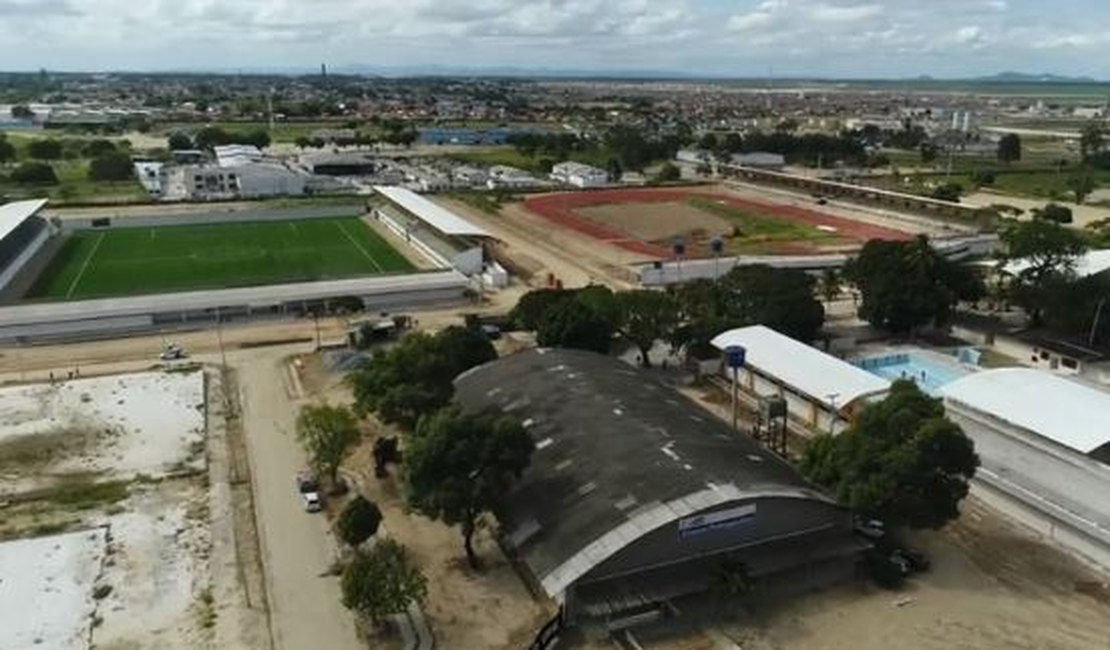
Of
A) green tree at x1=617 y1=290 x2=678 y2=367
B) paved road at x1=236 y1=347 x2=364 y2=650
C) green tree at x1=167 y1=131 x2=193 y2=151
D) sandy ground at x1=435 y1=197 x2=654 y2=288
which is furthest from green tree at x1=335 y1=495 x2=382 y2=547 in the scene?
green tree at x1=167 y1=131 x2=193 y2=151

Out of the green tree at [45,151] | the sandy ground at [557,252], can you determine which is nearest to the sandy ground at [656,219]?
the sandy ground at [557,252]

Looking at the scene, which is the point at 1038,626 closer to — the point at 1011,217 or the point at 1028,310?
the point at 1028,310

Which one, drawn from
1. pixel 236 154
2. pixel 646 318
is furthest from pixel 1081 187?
pixel 236 154

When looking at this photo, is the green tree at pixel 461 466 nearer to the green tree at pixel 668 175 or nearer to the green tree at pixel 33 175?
the green tree at pixel 668 175

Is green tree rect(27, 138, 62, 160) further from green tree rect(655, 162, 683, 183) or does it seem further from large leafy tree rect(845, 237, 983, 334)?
large leafy tree rect(845, 237, 983, 334)

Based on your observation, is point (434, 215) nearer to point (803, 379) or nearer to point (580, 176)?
point (580, 176)
